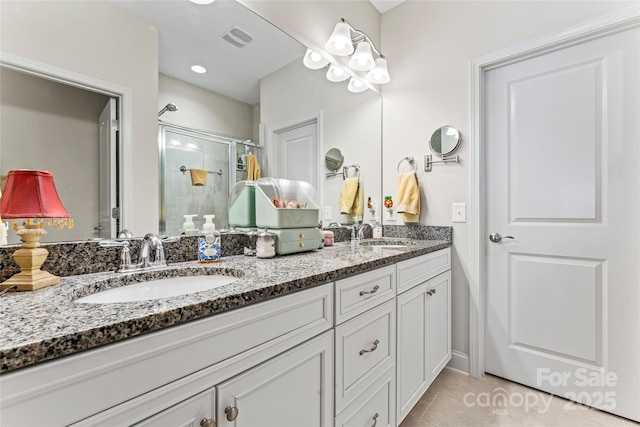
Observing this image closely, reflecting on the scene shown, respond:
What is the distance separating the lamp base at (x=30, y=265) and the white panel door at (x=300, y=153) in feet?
3.40

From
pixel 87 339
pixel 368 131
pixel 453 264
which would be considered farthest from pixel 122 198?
pixel 453 264

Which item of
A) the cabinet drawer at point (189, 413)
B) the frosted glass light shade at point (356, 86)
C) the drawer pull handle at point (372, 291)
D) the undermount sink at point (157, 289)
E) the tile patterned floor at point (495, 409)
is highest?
the frosted glass light shade at point (356, 86)

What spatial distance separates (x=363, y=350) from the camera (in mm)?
1109

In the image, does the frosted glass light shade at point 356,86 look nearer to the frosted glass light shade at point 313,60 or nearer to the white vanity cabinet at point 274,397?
the frosted glass light shade at point 313,60

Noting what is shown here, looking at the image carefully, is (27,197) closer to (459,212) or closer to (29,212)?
(29,212)

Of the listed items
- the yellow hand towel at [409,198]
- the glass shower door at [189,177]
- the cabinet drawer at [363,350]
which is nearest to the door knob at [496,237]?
the yellow hand towel at [409,198]

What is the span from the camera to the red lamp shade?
0.76 m

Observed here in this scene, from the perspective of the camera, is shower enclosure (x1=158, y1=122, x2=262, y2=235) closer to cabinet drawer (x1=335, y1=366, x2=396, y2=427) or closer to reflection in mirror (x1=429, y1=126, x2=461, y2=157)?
cabinet drawer (x1=335, y1=366, x2=396, y2=427)

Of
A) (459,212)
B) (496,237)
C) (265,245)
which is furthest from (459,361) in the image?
(265,245)

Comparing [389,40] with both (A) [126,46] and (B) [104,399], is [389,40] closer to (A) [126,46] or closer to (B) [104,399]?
(A) [126,46]

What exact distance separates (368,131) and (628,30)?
56.9 inches

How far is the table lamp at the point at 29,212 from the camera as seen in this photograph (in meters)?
0.75

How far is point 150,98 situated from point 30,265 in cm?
68

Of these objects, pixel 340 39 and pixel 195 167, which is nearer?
pixel 195 167
